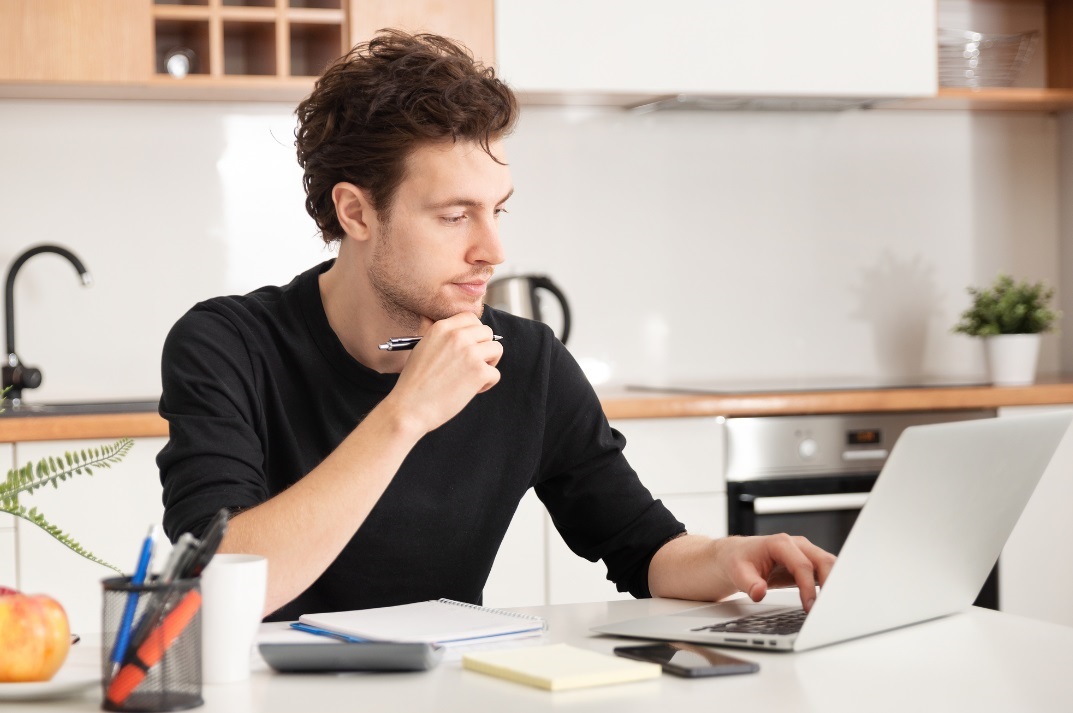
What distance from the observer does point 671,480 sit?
2.75m

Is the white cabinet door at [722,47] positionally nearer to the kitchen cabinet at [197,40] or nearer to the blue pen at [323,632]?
the kitchen cabinet at [197,40]

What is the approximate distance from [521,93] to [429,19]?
30cm

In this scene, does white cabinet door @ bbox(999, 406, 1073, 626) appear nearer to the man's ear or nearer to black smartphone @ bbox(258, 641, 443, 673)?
the man's ear

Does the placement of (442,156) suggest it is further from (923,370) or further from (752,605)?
(923,370)

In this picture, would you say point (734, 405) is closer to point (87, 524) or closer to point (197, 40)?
point (87, 524)

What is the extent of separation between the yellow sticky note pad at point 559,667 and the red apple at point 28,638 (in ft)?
1.04

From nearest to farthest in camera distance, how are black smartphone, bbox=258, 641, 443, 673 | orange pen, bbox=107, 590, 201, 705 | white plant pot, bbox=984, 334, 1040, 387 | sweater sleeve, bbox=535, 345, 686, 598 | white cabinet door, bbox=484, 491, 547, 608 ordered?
orange pen, bbox=107, 590, 201, 705, black smartphone, bbox=258, 641, 443, 673, sweater sleeve, bbox=535, 345, 686, 598, white cabinet door, bbox=484, 491, 547, 608, white plant pot, bbox=984, 334, 1040, 387

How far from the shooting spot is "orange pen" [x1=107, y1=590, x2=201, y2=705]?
891 millimetres

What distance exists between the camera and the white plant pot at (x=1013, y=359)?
10.4 ft

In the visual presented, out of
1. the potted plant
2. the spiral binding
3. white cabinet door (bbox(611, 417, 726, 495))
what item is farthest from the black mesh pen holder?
the potted plant

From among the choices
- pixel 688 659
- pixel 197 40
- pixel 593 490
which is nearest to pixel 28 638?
pixel 688 659

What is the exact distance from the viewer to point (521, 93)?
10.0ft

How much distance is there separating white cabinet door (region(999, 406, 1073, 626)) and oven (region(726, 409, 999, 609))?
49 mm

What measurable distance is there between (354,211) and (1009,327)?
82.0 inches
